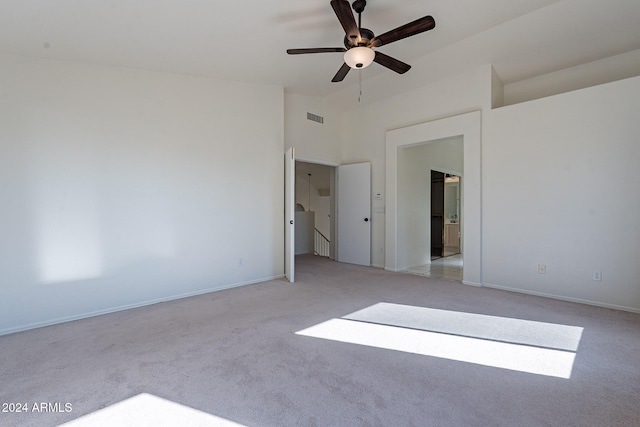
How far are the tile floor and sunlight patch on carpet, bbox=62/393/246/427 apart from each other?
4.30 m

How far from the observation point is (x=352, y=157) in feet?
20.7

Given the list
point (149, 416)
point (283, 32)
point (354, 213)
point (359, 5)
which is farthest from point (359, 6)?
point (354, 213)

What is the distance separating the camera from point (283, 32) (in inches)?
128

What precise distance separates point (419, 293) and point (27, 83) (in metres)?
5.08

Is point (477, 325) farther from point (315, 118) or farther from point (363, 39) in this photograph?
point (315, 118)

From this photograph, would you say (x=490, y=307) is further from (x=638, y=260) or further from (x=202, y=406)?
(x=202, y=406)

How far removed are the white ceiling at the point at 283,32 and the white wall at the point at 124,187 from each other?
31 centimetres

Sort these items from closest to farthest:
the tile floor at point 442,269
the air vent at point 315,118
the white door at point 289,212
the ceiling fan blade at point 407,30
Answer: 1. the ceiling fan blade at point 407,30
2. the white door at point 289,212
3. the tile floor at point 442,269
4. the air vent at point 315,118

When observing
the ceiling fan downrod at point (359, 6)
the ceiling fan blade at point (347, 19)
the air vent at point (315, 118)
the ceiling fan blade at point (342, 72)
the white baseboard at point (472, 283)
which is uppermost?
the ceiling fan downrod at point (359, 6)

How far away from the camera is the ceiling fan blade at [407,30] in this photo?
8.45ft

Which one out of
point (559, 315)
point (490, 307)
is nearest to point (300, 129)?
point (490, 307)

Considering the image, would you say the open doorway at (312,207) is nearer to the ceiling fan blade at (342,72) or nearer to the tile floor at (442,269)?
the tile floor at (442,269)

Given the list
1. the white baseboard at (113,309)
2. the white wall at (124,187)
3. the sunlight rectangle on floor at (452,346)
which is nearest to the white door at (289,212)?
the white wall at (124,187)

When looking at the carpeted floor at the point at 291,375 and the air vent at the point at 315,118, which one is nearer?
the carpeted floor at the point at 291,375
